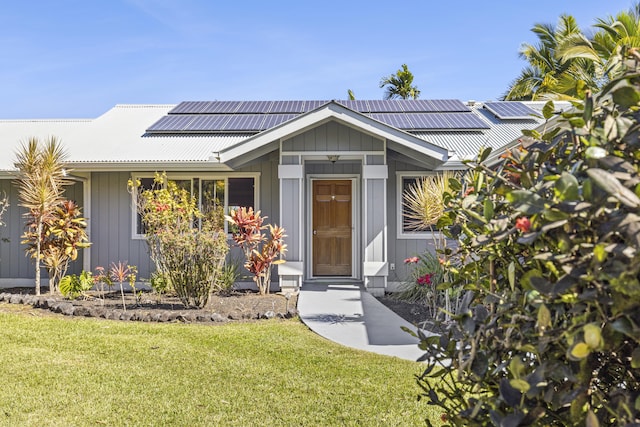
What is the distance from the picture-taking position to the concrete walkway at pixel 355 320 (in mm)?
6840

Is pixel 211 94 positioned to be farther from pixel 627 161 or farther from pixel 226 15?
pixel 627 161

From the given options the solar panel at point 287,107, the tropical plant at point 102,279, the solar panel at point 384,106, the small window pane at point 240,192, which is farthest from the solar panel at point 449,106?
the tropical plant at point 102,279

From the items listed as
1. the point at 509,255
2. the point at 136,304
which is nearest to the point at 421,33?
the point at 136,304

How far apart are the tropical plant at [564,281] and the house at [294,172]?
8409 millimetres

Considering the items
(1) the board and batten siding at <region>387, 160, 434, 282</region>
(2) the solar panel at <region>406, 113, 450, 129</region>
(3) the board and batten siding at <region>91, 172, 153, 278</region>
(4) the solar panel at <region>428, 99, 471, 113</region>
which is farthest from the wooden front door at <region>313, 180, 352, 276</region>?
(4) the solar panel at <region>428, 99, 471, 113</region>

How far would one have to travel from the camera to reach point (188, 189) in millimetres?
11992

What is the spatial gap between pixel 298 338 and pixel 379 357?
1355mm

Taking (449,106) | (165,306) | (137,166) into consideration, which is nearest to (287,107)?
(449,106)

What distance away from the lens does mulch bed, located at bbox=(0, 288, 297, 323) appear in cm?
854

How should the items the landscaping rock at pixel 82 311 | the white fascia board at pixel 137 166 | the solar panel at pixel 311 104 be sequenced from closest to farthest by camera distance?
the landscaping rock at pixel 82 311 → the white fascia board at pixel 137 166 → the solar panel at pixel 311 104

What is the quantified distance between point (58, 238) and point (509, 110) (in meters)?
12.4

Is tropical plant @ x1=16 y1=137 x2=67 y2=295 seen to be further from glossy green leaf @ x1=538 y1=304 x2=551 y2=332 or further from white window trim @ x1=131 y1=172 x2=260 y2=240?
glossy green leaf @ x1=538 y1=304 x2=551 y2=332

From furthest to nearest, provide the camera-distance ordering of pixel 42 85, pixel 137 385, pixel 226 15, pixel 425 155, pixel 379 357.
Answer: pixel 42 85
pixel 226 15
pixel 425 155
pixel 379 357
pixel 137 385

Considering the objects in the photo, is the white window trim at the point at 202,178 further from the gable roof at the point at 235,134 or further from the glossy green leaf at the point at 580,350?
the glossy green leaf at the point at 580,350
